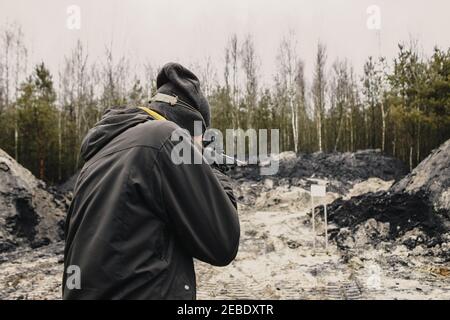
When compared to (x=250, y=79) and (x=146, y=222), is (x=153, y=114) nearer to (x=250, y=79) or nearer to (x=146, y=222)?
(x=146, y=222)

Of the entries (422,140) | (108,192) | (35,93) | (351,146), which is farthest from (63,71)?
(108,192)

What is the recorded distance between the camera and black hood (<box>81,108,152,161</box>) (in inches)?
37.2

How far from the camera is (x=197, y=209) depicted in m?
0.88

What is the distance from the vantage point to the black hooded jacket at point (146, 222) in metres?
0.86

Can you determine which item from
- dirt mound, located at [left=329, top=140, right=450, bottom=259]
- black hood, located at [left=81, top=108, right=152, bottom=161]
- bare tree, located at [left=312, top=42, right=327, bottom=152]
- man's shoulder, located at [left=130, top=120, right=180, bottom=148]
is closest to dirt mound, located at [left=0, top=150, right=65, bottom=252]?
dirt mound, located at [left=329, top=140, right=450, bottom=259]

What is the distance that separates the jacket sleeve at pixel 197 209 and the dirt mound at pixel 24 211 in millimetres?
6611

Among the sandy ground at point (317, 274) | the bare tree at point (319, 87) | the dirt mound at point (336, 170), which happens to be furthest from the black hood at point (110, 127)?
the bare tree at point (319, 87)

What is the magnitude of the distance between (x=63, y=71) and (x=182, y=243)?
17022 millimetres

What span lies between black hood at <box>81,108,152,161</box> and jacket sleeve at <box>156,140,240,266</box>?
12cm

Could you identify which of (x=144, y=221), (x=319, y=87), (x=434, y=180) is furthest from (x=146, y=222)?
(x=319, y=87)

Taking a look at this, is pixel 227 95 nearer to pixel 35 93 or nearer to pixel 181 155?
pixel 35 93

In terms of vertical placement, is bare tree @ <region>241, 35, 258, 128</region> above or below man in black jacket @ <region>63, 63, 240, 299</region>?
above

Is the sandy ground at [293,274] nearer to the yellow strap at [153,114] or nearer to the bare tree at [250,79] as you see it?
the yellow strap at [153,114]

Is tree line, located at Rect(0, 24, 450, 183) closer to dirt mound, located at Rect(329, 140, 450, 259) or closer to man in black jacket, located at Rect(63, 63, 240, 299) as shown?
dirt mound, located at Rect(329, 140, 450, 259)
